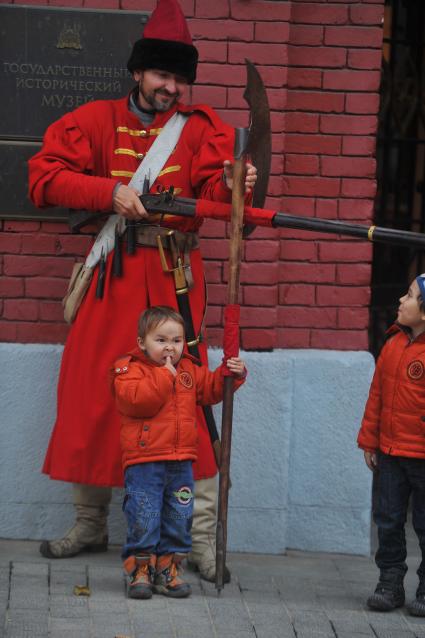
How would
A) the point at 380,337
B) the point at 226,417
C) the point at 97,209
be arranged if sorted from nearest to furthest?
1. the point at 226,417
2. the point at 97,209
3. the point at 380,337

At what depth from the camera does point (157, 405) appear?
462 centimetres

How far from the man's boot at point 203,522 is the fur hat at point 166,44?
1654 millimetres

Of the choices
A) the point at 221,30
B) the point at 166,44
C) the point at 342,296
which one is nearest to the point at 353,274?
the point at 342,296

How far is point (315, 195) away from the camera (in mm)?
5734

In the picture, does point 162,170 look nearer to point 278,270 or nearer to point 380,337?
point 278,270

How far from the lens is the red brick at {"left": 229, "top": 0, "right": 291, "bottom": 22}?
5.46 m

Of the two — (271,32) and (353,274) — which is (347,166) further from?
(271,32)

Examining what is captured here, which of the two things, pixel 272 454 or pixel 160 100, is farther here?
pixel 272 454

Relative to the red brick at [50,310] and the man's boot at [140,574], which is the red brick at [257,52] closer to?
the red brick at [50,310]

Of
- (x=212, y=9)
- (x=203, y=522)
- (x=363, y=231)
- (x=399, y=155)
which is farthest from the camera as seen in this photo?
(x=399, y=155)

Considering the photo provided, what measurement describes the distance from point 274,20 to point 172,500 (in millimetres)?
2093

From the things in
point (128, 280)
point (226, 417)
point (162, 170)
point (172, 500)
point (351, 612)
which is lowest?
point (351, 612)

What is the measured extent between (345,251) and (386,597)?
1.64 metres

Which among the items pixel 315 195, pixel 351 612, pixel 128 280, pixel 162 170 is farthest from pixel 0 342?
pixel 351 612
